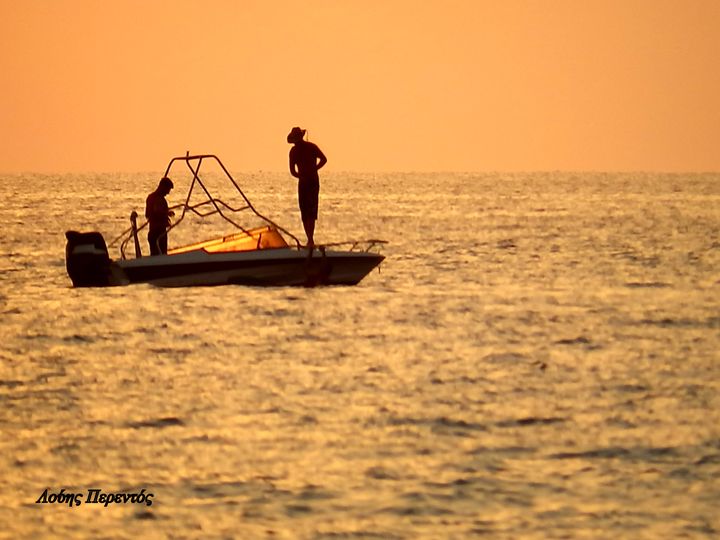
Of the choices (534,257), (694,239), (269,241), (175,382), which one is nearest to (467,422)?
(175,382)

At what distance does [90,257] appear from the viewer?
31.0m

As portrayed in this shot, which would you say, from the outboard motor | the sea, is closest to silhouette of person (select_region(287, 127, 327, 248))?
the sea

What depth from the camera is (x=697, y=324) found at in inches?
1099

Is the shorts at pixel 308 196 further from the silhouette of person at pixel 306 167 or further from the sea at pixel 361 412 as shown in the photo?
the sea at pixel 361 412

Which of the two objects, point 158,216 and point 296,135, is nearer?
point 296,135

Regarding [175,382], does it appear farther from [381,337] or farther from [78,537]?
[78,537]

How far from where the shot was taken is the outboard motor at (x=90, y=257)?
3072 centimetres

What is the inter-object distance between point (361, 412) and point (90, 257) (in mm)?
13727

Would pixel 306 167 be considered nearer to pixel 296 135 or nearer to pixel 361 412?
pixel 296 135

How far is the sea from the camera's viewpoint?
44.9 ft

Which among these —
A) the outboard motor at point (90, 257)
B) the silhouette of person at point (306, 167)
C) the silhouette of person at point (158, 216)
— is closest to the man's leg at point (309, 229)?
the silhouette of person at point (306, 167)

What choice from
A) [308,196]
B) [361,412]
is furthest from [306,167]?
[361,412]

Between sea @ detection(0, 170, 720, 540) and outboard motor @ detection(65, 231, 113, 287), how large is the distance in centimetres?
53

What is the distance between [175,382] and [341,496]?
665 centimetres
